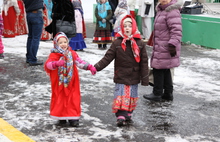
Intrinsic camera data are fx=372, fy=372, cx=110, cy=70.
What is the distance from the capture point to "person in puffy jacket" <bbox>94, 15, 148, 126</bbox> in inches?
188

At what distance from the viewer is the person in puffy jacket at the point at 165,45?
5.50 m

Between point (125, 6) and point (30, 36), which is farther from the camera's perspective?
point (125, 6)

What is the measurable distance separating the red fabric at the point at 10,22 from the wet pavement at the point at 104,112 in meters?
2.58

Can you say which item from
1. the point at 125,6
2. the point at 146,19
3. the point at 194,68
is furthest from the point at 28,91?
the point at 146,19

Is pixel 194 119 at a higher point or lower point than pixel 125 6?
lower

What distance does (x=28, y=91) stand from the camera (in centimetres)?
615

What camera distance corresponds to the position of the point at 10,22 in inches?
399

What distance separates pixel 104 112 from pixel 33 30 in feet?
11.5

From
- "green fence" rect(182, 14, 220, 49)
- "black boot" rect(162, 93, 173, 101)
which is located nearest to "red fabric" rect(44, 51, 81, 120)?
"black boot" rect(162, 93, 173, 101)

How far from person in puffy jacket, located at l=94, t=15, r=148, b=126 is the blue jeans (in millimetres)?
3596

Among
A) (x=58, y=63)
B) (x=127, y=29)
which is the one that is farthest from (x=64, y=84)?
(x=127, y=29)

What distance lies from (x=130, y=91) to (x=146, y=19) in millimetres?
8108

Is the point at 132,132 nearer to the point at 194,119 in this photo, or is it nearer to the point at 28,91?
the point at 194,119

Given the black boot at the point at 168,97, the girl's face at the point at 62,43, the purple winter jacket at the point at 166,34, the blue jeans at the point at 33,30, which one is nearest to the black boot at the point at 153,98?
the black boot at the point at 168,97
